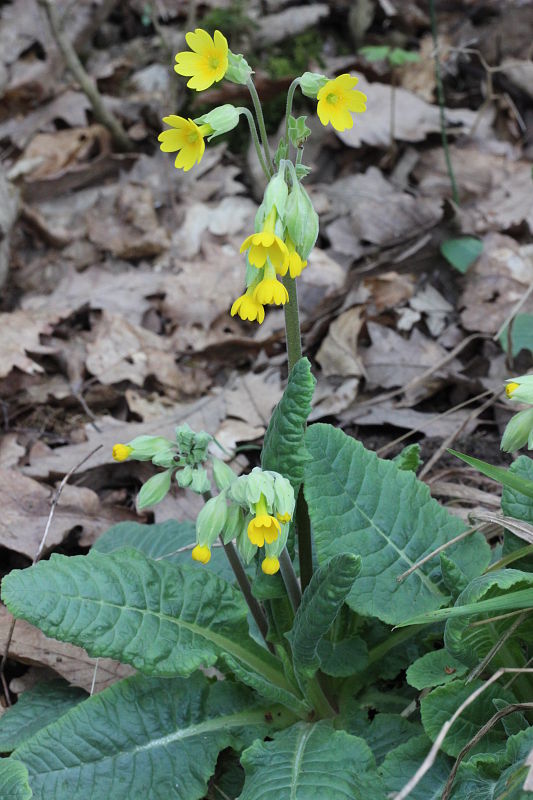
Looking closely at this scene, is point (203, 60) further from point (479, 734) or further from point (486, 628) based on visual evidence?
point (479, 734)

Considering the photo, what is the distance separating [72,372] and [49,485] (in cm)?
84

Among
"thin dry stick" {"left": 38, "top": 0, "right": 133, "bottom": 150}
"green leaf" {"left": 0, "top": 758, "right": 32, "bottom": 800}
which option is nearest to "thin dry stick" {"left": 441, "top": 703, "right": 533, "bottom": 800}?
"green leaf" {"left": 0, "top": 758, "right": 32, "bottom": 800}

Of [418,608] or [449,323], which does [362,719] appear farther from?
[449,323]

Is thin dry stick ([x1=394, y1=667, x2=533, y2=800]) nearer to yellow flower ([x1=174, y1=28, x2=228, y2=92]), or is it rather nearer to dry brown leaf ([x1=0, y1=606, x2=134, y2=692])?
dry brown leaf ([x1=0, y1=606, x2=134, y2=692])

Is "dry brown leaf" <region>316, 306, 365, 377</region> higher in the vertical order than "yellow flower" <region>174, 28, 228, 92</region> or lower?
lower

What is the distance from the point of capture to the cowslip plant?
1.94 metres

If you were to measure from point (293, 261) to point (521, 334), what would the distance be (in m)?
1.91

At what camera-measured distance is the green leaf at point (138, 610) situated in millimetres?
2049

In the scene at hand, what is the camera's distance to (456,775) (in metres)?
1.95

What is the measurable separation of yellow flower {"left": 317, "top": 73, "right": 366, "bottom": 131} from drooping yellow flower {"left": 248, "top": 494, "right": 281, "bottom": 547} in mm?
903

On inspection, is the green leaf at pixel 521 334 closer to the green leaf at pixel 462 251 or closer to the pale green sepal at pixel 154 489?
the green leaf at pixel 462 251

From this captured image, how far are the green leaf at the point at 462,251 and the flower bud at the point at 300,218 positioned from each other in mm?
2380

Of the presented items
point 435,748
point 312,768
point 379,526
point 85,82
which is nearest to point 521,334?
point 379,526

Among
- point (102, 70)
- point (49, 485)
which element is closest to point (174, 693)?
point (49, 485)
